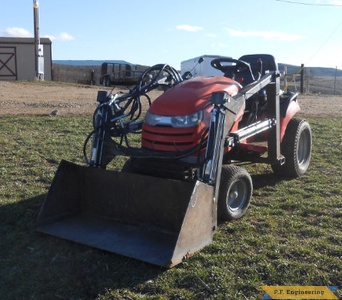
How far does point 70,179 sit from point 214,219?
5.01 feet

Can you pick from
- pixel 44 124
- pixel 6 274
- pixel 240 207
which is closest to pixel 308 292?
pixel 240 207

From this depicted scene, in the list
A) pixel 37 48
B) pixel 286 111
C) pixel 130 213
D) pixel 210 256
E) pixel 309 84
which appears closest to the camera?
pixel 210 256

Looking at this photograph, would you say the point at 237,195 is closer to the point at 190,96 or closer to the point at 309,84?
the point at 190,96

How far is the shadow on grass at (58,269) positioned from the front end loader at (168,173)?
0.28 ft

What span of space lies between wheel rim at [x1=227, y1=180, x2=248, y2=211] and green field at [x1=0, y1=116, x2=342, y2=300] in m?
0.16

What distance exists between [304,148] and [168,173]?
2.91 m

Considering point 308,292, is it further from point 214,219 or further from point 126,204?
point 126,204

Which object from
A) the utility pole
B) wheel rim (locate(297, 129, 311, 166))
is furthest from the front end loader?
the utility pole

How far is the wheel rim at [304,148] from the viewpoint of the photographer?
723 centimetres

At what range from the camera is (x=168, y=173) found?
513 centimetres

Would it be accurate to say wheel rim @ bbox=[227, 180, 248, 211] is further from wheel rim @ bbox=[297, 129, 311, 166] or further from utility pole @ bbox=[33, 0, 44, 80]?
utility pole @ bbox=[33, 0, 44, 80]

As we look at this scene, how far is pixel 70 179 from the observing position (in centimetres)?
509

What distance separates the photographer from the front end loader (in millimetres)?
4391

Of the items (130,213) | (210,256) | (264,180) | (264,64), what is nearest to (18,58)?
(264,64)
